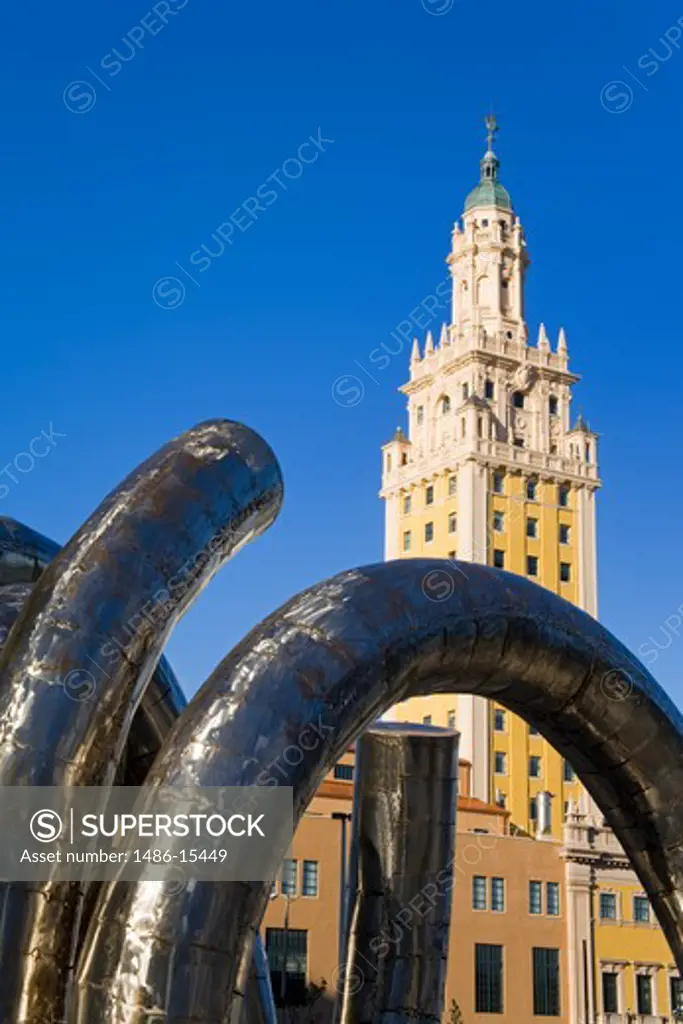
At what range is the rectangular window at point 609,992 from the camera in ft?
227

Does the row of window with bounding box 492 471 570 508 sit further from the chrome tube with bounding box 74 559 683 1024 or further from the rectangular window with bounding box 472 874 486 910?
the chrome tube with bounding box 74 559 683 1024

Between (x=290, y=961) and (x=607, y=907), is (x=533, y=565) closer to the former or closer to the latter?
(x=607, y=907)

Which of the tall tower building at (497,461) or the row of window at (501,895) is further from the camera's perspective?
the tall tower building at (497,461)

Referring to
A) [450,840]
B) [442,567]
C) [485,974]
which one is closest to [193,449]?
[442,567]

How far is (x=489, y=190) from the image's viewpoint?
101 m

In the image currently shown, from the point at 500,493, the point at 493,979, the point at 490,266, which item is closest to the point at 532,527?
the point at 500,493

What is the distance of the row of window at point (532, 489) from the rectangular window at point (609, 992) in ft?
104

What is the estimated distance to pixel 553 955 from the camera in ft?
221

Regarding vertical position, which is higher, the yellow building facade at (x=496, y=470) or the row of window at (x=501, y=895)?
the yellow building facade at (x=496, y=470)

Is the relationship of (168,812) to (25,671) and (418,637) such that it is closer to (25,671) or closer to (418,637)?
(25,671)

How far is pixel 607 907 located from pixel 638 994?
4558 millimetres

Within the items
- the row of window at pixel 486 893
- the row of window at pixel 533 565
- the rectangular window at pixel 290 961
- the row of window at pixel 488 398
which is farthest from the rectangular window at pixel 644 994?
the row of window at pixel 488 398

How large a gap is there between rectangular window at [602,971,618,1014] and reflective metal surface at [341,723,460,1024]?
6406cm

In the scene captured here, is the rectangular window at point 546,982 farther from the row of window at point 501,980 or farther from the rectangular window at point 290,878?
the rectangular window at point 290,878
